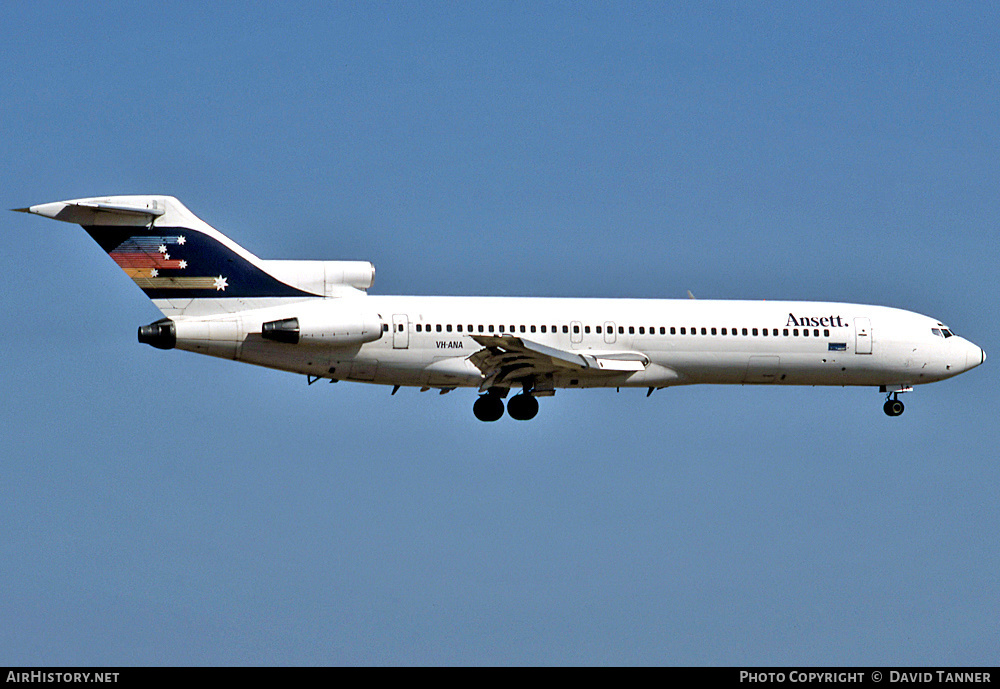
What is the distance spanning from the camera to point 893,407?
4266cm

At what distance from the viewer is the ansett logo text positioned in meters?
41.3

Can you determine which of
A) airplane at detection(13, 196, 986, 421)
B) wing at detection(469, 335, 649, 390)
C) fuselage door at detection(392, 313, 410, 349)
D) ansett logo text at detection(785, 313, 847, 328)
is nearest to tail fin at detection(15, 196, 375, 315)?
airplane at detection(13, 196, 986, 421)

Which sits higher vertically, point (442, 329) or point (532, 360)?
point (442, 329)

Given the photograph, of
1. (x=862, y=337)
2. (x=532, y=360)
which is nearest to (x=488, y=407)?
(x=532, y=360)

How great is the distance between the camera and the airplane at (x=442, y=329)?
3653cm

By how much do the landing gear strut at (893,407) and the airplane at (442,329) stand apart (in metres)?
1.27

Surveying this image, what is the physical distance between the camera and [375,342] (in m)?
37.2

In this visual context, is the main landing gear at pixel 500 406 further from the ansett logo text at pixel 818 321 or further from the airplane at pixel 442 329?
the ansett logo text at pixel 818 321

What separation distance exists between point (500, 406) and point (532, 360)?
244 centimetres

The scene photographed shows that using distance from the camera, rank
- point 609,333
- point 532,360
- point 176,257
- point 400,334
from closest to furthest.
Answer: point 176,257 < point 400,334 < point 532,360 < point 609,333

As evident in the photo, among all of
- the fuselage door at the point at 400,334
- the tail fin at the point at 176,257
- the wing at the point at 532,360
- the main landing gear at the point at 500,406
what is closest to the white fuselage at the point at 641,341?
the fuselage door at the point at 400,334

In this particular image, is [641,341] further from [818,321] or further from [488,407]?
[818,321]
